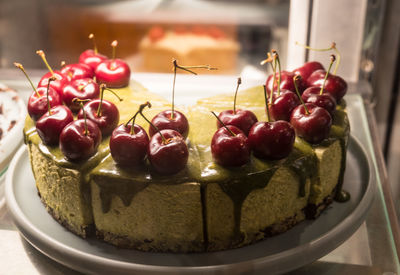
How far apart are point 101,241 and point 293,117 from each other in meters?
0.54

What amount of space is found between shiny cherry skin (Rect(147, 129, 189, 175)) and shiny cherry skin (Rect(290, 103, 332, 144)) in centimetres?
30

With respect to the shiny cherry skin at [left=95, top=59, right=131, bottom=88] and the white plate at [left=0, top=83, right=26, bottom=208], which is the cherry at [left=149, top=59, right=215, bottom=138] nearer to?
the shiny cherry skin at [left=95, top=59, right=131, bottom=88]

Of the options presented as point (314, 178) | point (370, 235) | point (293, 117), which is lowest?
point (370, 235)

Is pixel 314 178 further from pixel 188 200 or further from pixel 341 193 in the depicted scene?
pixel 188 200

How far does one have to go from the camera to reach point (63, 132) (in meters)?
1.13

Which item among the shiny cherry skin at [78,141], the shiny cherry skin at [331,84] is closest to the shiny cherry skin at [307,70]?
the shiny cherry skin at [331,84]

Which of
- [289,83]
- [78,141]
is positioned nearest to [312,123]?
[289,83]

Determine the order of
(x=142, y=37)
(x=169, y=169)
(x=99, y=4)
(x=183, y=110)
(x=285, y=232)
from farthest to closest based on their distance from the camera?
(x=142, y=37) < (x=99, y=4) < (x=183, y=110) < (x=285, y=232) < (x=169, y=169)

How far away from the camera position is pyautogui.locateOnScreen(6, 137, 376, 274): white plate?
1.07 meters

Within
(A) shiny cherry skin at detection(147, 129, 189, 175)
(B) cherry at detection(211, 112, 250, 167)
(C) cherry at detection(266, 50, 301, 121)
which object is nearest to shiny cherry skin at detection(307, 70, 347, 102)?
(C) cherry at detection(266, 50, 301, 121)

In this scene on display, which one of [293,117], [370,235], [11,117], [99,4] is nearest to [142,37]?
[99,4]

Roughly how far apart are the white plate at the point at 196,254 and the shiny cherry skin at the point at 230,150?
0.20 metres

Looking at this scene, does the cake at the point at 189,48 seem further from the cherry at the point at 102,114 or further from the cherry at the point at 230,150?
the cherry at the point at 230,150

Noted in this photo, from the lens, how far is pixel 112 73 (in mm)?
1542
